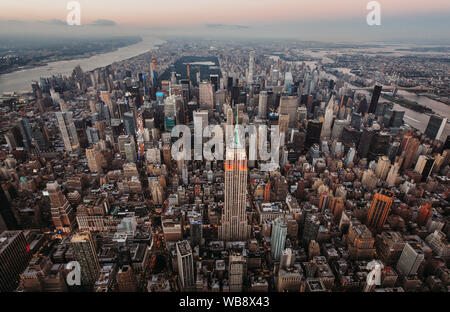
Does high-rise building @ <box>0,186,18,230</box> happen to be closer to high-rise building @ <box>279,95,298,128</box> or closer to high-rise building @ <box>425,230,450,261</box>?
high-rise building @ <box>425,230,450,261</box>

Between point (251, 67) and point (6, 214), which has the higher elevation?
point (251, 67)

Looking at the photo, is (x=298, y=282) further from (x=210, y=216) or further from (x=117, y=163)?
(x=117, y=163)

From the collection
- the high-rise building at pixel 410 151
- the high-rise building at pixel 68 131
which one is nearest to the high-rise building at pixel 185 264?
the high-rise building at pixel 68 131

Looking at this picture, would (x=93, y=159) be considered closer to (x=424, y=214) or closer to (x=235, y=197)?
(x=235, y=197)

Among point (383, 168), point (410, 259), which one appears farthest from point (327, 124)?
point (410, 259)

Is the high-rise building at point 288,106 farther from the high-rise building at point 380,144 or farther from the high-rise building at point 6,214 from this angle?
the high-rise building at point 6,214
